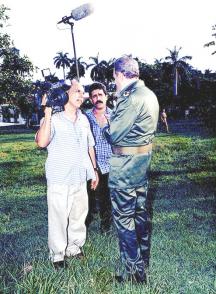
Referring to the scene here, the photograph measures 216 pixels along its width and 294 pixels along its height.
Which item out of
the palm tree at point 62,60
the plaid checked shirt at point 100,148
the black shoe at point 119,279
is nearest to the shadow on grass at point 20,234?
the black shoe at point 119,279

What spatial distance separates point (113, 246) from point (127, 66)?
253 cm

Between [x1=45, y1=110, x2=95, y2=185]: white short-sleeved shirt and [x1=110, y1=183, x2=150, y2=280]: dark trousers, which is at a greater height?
[x1=45, y1=110, x2=95, y2=185]: white short-sleeved shirt

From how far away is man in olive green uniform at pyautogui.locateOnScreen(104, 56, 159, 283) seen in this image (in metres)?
3.82

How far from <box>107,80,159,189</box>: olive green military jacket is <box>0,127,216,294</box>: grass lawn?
109 cm

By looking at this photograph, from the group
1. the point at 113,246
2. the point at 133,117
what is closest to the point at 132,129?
the point at 133,117

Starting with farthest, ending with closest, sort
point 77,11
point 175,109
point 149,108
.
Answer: point 175,109
point 77,11
point 149,108

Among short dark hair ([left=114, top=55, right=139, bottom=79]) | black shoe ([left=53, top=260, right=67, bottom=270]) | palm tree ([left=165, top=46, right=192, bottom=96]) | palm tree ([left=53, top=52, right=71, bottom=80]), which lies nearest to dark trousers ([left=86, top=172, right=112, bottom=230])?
black shoe ([left=53, top=260, right=67, bottom=270])

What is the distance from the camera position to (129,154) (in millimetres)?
3939

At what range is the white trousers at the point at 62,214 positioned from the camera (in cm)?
443

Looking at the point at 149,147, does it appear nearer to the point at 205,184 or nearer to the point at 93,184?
the point at 93,184

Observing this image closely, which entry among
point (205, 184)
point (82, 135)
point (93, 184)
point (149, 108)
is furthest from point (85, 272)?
point (205, 184)

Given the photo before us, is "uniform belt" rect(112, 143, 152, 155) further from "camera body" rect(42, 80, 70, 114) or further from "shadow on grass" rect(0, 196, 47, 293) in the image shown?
"shadow on grass" rect(0, 196, 47, 293)

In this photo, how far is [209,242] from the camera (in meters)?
5.35

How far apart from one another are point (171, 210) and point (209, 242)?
192cm
